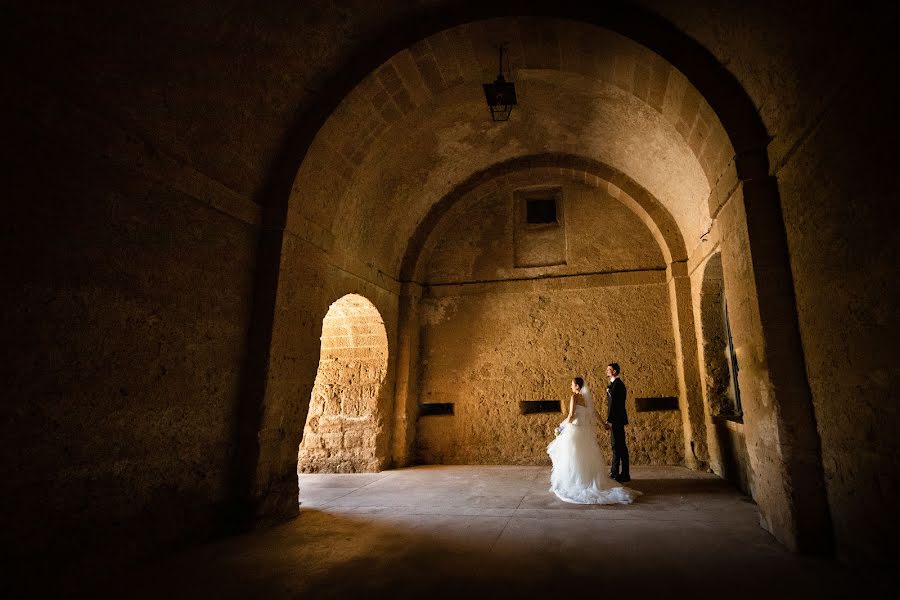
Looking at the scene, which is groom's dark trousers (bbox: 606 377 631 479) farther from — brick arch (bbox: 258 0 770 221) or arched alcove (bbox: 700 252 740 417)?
brick arch (bbox: 258 0 770 221)

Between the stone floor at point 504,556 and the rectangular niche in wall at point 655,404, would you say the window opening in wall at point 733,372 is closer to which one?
the rectangular niche in wall at point 655,404

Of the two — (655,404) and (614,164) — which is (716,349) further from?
(614,164)

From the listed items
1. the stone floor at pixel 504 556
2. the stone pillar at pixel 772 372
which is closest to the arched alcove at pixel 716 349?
the stone floor at pixel 504 556

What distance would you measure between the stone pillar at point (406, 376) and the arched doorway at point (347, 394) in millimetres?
443

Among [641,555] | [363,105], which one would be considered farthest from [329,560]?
[363,105]

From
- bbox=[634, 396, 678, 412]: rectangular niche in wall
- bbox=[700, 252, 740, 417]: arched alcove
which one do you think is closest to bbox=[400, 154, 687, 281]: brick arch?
bbox=[700, 252, 740, 417]: arched alcove

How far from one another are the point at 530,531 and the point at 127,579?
2978 millimetres

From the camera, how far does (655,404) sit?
7.30 m

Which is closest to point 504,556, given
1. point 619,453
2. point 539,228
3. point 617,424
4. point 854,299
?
point 854,299

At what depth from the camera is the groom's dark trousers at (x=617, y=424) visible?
5910 mm

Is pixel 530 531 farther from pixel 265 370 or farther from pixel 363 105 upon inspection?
pixel 363 105

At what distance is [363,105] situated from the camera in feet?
16.6

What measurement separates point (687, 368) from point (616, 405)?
1.72m

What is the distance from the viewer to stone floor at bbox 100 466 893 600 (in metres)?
2.71
